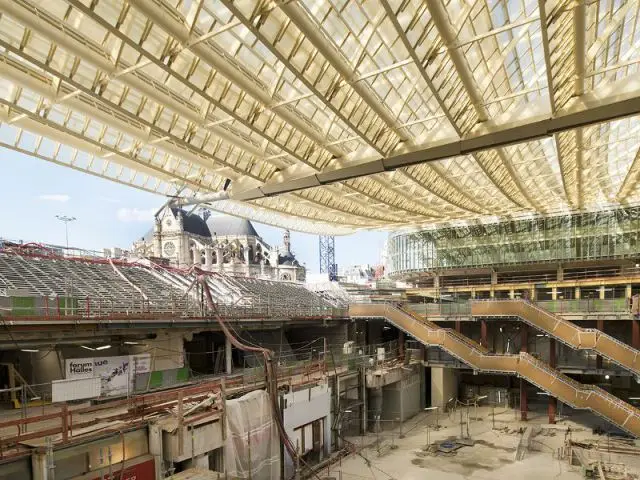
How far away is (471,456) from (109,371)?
18471 mm

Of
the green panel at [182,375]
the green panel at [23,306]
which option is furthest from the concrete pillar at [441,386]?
the green panel at [23,306]

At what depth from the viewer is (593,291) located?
150 feet

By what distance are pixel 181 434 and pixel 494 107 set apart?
69.5ft

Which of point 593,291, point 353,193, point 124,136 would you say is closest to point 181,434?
point 124,136

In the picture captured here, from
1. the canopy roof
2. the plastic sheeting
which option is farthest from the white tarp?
the canopy roof

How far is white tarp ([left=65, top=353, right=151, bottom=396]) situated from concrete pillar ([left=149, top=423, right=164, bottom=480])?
3.49 meters

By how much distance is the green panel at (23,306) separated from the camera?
18.8 meters

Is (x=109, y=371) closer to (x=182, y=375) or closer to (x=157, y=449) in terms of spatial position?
(x=182, y=375)

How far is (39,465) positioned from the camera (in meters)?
13.2

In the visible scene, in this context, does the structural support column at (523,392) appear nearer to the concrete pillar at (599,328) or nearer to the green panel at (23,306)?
the concrete pillar at (599,328)

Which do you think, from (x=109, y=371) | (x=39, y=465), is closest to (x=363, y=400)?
(x=109, y=371)

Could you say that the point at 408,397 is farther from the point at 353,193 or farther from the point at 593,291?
the point at 593,291

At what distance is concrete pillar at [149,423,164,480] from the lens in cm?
1614

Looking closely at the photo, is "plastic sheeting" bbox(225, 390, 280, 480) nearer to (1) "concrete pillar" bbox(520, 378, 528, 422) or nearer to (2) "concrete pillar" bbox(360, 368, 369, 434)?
(2) "concrete pillar" bbox(360, 368, 369, 434)
